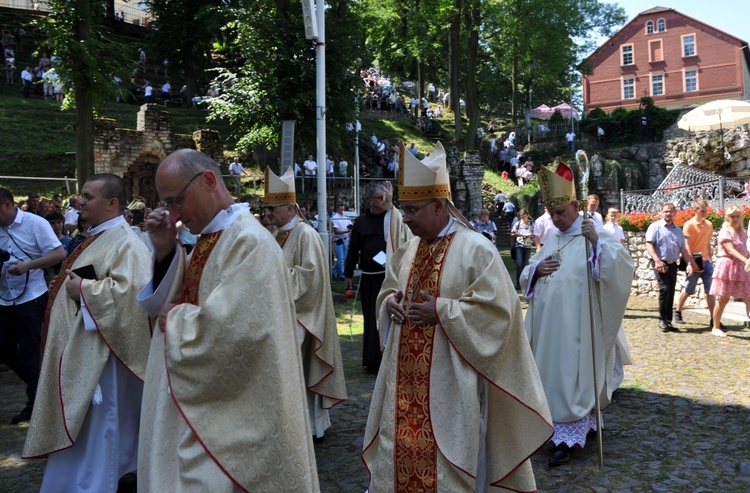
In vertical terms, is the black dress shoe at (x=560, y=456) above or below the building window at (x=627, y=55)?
below

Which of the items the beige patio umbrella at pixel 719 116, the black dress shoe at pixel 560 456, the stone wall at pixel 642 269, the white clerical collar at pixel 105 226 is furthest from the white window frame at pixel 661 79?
the white clerical collar at pixel 105 226

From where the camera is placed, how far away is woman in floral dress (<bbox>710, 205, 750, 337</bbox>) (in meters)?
10.5

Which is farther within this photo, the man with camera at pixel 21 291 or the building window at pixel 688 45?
the building window at pixel 688 45

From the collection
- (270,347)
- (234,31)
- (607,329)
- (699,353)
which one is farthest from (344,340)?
(234,31)

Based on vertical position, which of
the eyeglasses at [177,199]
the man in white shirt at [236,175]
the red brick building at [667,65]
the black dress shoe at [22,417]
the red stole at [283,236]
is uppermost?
the red brick building at [667,65]

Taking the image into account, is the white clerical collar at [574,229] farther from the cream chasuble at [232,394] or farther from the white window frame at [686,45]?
the white window frame at [686,45]

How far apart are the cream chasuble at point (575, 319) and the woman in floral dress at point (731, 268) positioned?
18.9ft

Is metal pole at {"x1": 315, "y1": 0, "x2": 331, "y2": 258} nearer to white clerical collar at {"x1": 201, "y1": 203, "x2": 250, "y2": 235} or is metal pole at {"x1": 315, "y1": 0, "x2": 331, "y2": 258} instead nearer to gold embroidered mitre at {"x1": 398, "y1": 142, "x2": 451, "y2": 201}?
gold embroidered mitre at {"x1": 398, "y1": 142, "x2": 451, "y2": 201}

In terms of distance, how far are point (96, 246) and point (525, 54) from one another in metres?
40.7

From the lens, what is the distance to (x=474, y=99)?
35344 mm

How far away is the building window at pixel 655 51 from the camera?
54.8 metres

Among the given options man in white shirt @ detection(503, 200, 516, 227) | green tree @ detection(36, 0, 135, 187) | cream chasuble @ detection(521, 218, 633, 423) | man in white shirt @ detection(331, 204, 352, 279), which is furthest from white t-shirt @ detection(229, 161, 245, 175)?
cream chasuble @ detection(521, 218, 633, 423)

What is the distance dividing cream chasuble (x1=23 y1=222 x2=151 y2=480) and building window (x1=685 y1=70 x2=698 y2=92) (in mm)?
56485

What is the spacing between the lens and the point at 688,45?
53875 mm
